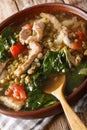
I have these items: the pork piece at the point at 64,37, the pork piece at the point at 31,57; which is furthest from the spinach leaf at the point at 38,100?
the pork piece at the point at 64,37

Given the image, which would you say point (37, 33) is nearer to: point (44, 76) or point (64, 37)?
point (64, 37)

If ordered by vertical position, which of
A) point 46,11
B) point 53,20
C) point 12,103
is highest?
point 46,11

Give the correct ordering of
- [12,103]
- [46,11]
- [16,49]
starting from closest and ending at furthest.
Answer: [12,103] → [16,49] → [46,11]

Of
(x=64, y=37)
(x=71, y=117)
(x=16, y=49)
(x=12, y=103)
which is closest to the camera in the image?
(x=71, y=117)

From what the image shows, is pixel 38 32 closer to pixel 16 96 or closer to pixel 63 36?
pixel 63 36

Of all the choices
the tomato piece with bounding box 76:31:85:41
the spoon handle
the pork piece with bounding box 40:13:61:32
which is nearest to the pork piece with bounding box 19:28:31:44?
the pork piece with bounding box 40:13:61:32

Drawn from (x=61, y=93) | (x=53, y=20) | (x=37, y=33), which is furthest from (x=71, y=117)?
(x=53, y=20)

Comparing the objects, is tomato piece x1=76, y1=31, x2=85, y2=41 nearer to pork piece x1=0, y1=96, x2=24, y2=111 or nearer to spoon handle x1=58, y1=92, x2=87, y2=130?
spoon handle x1=58, y1=92, x2=87, y2=130

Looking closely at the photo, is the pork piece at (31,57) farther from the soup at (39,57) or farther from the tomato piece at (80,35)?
the tomato piece at (80,35)

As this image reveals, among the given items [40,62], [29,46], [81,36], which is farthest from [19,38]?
[81,36]
